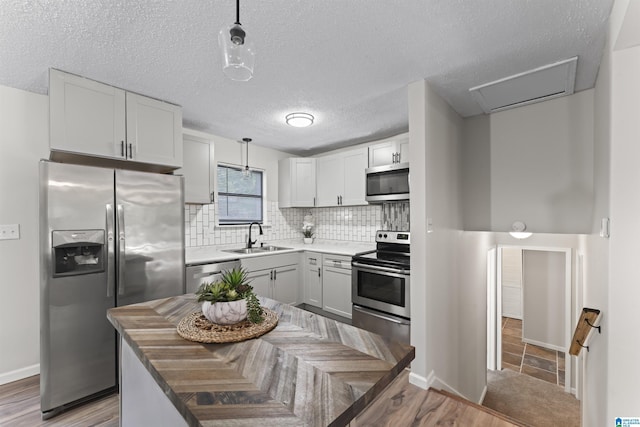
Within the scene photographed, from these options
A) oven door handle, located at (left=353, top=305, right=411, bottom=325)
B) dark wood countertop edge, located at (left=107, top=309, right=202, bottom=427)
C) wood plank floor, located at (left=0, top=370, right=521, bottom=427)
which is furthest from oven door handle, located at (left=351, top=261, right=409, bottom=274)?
dark wood countertop edge, located at (left=107, top=309, right=202, bottom=427)

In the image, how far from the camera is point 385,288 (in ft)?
9.20

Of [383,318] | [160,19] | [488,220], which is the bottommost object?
[383,318]

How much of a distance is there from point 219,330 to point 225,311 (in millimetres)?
74

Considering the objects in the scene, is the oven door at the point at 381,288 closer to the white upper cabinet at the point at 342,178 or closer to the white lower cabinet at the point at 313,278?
the white lower cabinet at the point at 313,278

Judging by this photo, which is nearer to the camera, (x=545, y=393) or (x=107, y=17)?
(x=107, y=17)

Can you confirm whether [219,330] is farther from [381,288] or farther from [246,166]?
[246,166]

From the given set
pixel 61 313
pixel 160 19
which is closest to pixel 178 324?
pixel 61 313

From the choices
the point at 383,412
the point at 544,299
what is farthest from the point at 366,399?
the point at 544,299

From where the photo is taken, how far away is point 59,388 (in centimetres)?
200

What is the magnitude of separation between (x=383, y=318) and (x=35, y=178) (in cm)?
334

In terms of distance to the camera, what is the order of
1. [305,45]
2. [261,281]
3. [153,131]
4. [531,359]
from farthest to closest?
[531,359], [261,281], [153,131], [305,45]

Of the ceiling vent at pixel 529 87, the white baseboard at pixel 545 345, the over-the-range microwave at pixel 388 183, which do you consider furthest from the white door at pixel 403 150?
the white baseboard at pixel 545 345

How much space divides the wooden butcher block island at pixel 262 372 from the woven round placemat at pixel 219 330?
25 mm

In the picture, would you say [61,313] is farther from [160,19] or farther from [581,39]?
[581,39]
